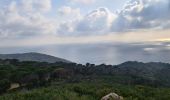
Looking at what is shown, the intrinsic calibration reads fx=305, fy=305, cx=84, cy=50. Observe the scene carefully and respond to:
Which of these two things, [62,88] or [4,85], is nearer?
[62,88]

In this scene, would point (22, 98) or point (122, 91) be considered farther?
point (122, 91)

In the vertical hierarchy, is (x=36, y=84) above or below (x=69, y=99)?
below

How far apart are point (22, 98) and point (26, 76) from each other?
61.1 meters

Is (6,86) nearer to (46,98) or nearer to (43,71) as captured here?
(43,71)

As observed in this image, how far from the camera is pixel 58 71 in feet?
317

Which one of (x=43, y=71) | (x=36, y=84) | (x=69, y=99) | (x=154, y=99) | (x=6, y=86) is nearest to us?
(x=69, y=99)

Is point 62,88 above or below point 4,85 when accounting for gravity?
above

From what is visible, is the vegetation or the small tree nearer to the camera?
the vegetation

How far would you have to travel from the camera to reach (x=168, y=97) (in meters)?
19.6

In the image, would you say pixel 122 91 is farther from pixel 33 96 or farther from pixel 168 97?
pixel 33 96

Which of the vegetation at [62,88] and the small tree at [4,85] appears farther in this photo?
the small tree at [4,85]

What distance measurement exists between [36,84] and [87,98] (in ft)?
193

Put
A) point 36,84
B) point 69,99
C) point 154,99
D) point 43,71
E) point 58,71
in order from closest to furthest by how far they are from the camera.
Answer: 1. point 69,99
2. point 154,99
3. point 36,84
4. point 43,71
5. point 58,71

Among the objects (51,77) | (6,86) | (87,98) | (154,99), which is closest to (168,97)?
(154,99)
